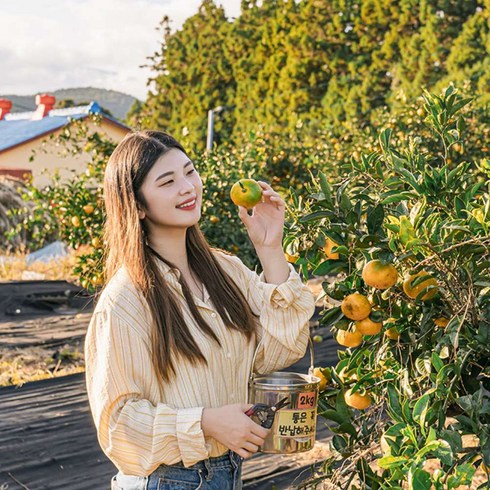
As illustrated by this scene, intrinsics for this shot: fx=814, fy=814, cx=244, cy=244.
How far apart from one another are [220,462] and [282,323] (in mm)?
280

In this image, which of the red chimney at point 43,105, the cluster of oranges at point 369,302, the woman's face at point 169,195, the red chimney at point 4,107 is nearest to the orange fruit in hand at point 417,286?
the cluster of oranges at point 369,302

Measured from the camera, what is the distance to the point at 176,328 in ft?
4.63

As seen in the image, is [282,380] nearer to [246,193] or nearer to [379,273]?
[379,273]

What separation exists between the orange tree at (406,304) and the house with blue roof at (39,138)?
14.4 metres

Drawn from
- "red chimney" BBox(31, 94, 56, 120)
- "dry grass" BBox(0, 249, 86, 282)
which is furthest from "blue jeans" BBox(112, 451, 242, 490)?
"red chimney" BBox(31, 94, 56, 120)

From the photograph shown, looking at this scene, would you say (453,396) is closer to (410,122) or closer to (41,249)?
(410,122)

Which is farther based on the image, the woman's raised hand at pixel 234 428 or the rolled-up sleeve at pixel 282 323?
the rolled-up sleeve at pixel 282 323

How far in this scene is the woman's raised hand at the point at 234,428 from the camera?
1324mm

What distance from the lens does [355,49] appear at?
1669 centimetres

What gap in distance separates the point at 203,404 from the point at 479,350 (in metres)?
0.50

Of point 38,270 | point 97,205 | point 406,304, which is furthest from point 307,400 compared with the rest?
point 38,270

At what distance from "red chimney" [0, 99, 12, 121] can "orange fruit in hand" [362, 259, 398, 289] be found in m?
21.6

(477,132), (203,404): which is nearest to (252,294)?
(203,404)

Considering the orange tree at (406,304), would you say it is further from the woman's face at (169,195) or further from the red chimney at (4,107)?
the red chimney at (4,107)
